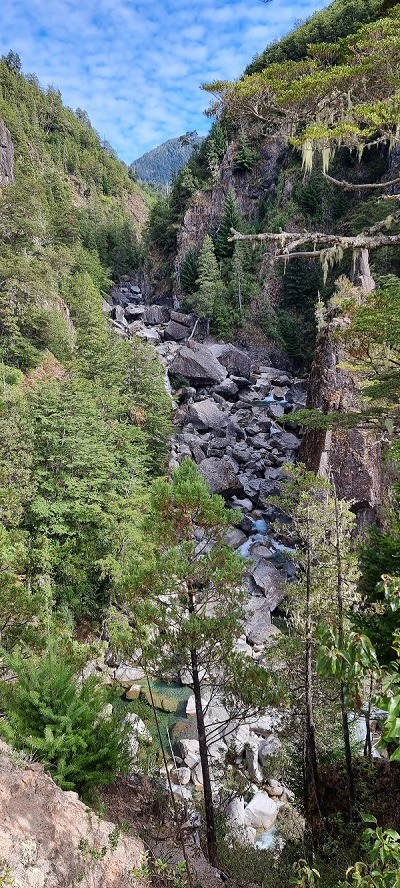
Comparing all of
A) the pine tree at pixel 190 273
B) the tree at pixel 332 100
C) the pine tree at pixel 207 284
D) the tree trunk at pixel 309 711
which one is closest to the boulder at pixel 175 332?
the pine tree at pixel 207 284

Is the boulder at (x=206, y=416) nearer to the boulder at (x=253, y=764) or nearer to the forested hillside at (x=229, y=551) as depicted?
the forested hillside at (x=229, y=551)

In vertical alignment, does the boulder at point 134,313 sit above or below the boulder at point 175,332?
above

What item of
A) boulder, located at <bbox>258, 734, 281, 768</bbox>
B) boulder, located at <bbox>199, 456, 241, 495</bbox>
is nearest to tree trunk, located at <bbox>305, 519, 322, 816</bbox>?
boulder, located at <bbox>258, 734, 281, 768</bbox>

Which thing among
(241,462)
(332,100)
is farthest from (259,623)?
(332,100)

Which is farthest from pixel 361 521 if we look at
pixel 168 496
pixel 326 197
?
pixel 326 197

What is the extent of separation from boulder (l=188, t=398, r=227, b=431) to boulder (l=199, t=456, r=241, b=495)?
518 centimetres

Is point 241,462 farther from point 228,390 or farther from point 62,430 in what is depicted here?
point 62,430

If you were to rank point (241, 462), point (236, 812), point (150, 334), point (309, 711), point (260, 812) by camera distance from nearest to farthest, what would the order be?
point (309, 711), point (236, 812), point (260, 812), point (241, 462), point (150, 334)

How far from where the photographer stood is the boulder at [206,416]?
1127 inches

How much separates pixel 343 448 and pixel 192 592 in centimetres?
1386

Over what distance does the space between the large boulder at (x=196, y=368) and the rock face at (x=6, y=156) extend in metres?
30.6

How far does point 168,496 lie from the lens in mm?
6012

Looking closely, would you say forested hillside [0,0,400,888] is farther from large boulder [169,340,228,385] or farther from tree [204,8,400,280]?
large boulder [169,340,228,385]

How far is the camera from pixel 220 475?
22562 millimetres
